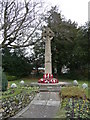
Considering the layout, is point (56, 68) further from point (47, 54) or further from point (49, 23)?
point (47, 54)

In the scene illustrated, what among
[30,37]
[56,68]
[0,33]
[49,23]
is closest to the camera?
[0,33]

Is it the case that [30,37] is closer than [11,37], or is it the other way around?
[11,37]

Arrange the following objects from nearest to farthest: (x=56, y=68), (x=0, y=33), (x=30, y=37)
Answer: (x=0, y=33), (x=30, y=37), (x=56, y=68)

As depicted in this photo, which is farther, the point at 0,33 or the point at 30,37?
the point at 30,37

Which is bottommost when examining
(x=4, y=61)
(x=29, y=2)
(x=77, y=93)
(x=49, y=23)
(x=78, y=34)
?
(x=77, y=93)

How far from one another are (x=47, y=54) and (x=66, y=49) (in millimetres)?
9933

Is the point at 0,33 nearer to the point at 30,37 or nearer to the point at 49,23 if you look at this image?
the point at 30,37

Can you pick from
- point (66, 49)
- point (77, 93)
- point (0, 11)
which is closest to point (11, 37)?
point (0, 11)

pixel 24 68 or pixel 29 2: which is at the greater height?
pixel 29 2

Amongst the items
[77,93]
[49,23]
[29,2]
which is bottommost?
[77,93]

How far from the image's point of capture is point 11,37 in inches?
637

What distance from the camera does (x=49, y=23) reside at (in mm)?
19781

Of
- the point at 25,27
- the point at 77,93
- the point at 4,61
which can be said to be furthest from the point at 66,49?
the point at 77,93

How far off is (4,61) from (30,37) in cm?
692
